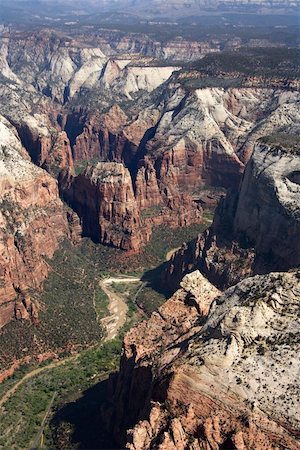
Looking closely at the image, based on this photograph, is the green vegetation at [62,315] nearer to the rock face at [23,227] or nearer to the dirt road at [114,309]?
the dirt road at [114,309]

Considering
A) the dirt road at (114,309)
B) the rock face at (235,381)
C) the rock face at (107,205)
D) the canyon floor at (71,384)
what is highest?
the rock face at (235,381)

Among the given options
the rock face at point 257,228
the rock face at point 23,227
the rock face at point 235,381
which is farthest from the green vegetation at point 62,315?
the rock face at point 235,381

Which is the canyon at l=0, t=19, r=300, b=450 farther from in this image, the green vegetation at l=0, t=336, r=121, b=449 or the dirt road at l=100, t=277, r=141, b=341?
the green vegetation at l=0, t=336, r=121, b=449

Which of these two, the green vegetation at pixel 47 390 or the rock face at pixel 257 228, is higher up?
the rock face at pixel 257 228

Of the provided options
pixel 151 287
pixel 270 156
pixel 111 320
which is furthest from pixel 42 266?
pixel 270 156

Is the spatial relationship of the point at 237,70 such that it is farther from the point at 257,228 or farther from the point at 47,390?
the point at 47,390

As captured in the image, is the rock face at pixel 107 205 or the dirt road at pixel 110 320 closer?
the dirt road at pixel 110 320

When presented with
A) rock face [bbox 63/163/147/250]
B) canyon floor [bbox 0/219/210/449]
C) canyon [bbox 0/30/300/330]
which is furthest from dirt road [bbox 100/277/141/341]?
canyon [bbox 0/30/300/330]
